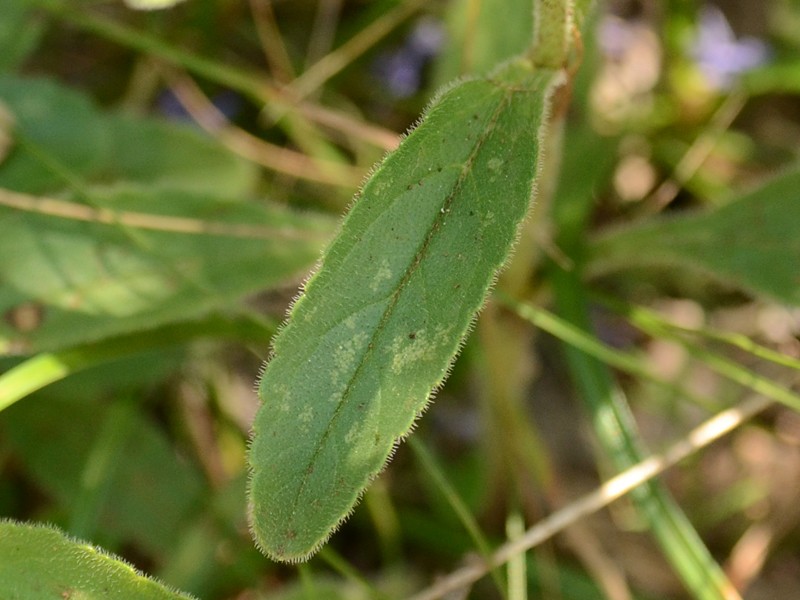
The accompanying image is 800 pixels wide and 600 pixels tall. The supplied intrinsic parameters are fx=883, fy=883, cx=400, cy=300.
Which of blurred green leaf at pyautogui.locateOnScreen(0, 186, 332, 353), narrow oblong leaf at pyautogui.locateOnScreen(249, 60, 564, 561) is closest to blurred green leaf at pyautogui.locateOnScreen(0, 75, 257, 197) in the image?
blurred green leaf at pyautogui.locateOnScreen(0, 186, 332, 353)

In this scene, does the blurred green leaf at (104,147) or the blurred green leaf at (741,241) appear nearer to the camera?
the blurred green leaf at (741,241)

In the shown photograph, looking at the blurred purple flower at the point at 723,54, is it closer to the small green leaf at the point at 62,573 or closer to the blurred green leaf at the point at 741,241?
the blurred green leaf at the point at 741,241

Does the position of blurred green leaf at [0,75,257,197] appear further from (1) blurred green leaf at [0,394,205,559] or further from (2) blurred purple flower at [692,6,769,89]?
(2) blurred purple flower at [692,6,769,89]

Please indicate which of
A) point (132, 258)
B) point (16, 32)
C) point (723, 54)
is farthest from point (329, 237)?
point (723, 54)

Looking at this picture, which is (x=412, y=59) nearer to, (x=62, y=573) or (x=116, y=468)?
(x=116, y=468)

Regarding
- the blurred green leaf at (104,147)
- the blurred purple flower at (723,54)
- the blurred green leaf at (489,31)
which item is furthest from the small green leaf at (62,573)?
the blurred purple flower at (723,54)
